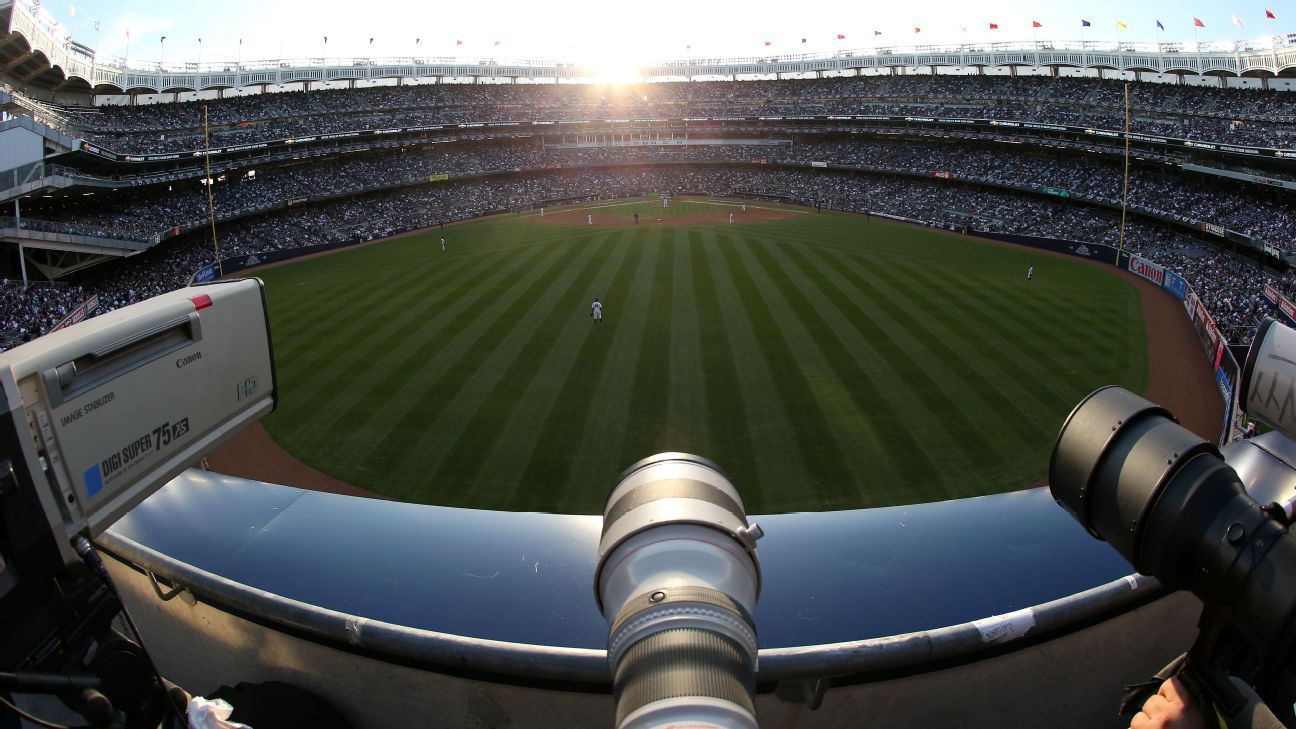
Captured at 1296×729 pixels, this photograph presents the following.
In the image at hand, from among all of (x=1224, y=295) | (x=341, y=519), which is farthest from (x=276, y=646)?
(x=1224, y=295)

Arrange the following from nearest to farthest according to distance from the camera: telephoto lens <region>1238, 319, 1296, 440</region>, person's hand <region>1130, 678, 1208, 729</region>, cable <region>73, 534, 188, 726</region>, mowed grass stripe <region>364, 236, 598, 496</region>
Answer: person's hand <region>1130, 678, 1208, 729</region> → cable <region>73, 534, 188, 726</region> → telephoto lens <region>1238, 319, 1296, 440</region> → mowed grass stripe <region>364, 236, 598, 496</region>

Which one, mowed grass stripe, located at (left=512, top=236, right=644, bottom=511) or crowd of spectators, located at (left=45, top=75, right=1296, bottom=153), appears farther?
crowd of spectators, located at (left=45, top=75, right=1296, bottom=153)

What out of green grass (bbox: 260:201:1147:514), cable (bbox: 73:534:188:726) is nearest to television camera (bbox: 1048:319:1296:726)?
cable (bbox: 73:534:188:726)

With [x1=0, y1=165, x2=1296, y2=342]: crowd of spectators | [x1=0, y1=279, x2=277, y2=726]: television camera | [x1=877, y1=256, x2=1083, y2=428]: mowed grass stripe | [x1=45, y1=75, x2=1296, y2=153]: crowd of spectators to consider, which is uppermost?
[x1=45, y1=75, x2=1296, y2=153]: crowd of spectators

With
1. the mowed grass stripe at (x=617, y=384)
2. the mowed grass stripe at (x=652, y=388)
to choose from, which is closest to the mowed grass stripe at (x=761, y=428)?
the mowed grass stripe at (x=652, y=388)

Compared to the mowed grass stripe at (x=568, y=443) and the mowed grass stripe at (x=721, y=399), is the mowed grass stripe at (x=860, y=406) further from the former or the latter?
the mowed grass stripe at (x=568, y=443)

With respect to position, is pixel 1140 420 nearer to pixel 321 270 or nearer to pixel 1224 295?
pixel 1224 295

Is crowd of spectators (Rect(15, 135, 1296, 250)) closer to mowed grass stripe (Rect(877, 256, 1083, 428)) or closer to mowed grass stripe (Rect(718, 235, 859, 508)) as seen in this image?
mowed grass stripe (Rect(877, 256, 1083, 428))
